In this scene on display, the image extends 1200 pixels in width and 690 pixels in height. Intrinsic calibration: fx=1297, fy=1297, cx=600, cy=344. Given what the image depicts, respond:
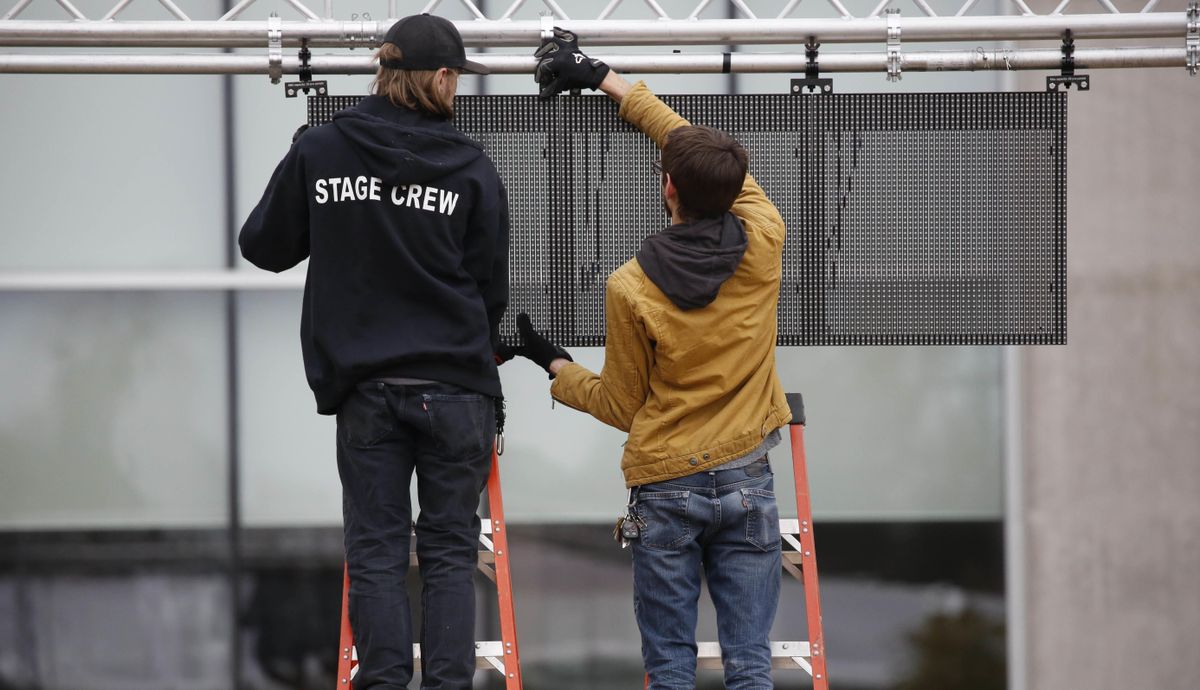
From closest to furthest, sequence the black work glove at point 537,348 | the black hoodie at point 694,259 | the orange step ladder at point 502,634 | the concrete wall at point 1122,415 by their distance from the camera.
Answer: the black hoodie at point 694,259
the orange step ladder at point 502,634
the black work glove at point 537,348
the concrete wall at point 1122,415

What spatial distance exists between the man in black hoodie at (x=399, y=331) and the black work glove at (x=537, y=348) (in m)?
0.36

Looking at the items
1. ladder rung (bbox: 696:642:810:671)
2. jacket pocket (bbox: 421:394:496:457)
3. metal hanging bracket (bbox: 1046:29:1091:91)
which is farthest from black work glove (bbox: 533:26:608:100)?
ladder rung (bbox: 696:642:810:671)

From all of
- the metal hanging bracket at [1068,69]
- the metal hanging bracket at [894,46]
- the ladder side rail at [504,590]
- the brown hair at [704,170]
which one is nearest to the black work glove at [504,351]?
the ladder side rail at [504,590]

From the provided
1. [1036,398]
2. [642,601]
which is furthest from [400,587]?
[1036,398]

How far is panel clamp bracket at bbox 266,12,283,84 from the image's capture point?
3613mm

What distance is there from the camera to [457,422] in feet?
10.3

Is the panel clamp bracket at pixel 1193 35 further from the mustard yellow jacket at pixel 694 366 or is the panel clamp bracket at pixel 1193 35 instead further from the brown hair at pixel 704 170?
the brown hair at pixel 704 170

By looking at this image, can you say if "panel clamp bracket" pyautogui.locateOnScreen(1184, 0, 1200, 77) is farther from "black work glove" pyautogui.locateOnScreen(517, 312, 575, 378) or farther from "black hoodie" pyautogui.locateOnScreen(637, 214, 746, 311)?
"black work glove" pyautogui.locateOnScreen(517, 312, 575, 378)

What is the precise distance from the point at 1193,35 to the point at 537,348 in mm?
2074

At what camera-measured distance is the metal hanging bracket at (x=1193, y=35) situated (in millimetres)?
3688

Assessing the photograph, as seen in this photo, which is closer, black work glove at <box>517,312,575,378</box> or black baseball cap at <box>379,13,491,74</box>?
black baseball cap at <box>379,13,491,74</box>

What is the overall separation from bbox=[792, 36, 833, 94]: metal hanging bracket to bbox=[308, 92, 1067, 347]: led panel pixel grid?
4cm

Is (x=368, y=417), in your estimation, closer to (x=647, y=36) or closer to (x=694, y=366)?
(x=694, y=366)

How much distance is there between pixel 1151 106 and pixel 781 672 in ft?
9.84
